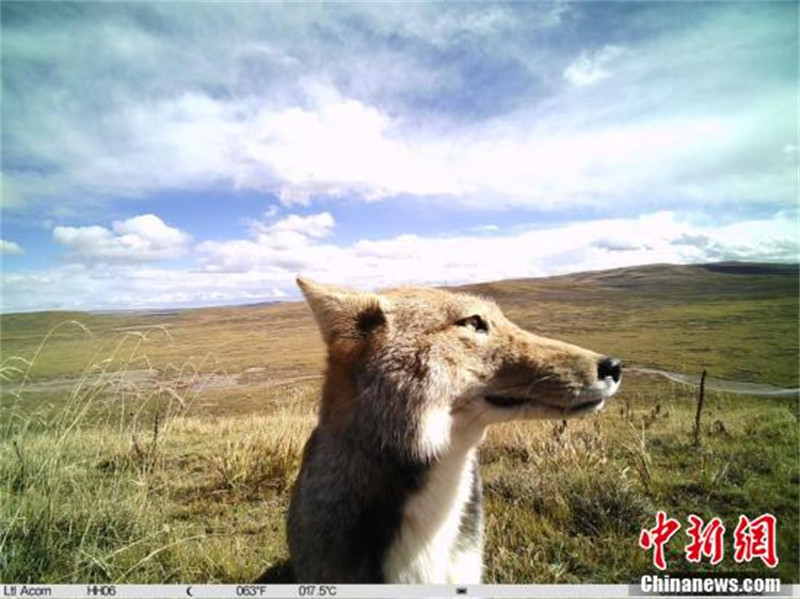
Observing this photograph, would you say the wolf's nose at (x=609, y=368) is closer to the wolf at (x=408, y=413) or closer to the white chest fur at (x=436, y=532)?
the wolf at (x=408, y=413)

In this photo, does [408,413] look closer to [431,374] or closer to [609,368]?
[431,374]

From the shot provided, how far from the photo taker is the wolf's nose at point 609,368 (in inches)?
88.7

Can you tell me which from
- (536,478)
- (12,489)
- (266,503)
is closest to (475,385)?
(536,478)

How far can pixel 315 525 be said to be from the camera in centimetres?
229

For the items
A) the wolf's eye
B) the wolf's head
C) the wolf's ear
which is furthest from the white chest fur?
the wolf's ear

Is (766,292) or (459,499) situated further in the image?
(766,292)

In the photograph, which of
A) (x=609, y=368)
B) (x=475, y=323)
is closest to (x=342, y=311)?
(x=475, y=323)

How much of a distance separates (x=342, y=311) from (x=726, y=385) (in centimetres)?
372

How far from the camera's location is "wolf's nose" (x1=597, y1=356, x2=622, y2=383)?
7.39 ft

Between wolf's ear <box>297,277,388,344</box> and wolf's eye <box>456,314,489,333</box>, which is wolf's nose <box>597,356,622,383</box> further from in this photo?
wolf's ear <box>297,277,388,344</box>

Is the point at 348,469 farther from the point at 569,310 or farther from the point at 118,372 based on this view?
the point at 569,310

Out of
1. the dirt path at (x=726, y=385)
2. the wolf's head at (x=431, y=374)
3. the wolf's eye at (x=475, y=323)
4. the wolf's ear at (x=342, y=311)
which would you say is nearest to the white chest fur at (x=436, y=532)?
the wolf's head at (x=431, y=374)

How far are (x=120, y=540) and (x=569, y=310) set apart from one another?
5078 mm

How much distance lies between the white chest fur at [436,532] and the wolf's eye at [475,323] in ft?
1.83
